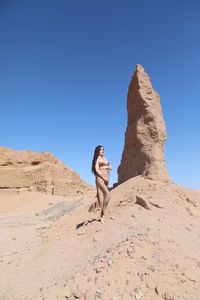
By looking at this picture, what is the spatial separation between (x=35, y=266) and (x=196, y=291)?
315cm

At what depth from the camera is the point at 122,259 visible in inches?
126

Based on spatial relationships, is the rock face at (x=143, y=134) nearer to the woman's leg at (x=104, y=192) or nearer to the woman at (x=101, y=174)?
the woman at (x=101, y=174)

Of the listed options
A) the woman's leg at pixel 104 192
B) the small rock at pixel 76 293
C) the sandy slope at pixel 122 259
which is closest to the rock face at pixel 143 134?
the sandy slope at pixel 122 259

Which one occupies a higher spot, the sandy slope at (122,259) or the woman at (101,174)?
the woman at (101,174)

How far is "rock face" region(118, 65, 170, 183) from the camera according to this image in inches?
300

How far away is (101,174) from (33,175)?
17988mm

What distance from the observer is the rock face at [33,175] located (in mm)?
20547

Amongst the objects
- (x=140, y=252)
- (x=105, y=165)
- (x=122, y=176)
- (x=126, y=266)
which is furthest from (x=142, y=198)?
(x=122, y=176)

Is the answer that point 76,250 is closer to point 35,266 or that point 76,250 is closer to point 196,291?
point 35,266

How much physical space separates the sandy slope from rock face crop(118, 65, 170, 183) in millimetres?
1672

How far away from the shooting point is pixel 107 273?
9.81 feet

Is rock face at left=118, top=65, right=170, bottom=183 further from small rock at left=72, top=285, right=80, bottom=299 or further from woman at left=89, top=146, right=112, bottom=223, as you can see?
small rock at left=72, top=285, right=80, bottom=299

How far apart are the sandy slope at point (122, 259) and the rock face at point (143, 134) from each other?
1672 mm

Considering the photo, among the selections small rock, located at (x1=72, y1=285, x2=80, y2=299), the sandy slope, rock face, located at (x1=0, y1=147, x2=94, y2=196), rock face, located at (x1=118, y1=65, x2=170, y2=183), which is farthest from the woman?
rock face, located at (x1=0, y1=147, x2=94, y2=196)
